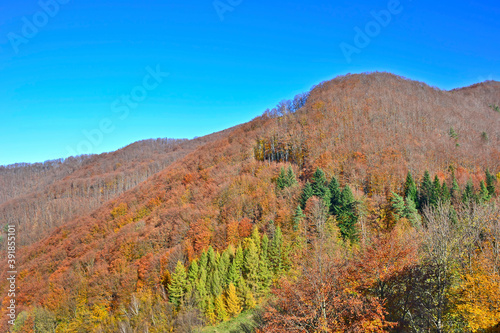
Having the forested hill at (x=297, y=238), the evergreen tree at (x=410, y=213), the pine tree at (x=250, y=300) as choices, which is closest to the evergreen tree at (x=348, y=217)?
the forested hill at (x=297, y=238)

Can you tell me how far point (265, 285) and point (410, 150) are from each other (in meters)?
58.5

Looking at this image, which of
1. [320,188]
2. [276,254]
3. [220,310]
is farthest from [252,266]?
[320,188]

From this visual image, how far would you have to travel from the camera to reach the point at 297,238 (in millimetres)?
42156

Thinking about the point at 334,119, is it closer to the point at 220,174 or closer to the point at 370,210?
the point at 220,174

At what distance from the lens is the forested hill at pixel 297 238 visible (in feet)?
56.5

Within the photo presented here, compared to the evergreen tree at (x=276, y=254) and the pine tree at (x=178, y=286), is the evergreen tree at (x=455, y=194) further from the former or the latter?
the pine tree at (x=178, y=286)

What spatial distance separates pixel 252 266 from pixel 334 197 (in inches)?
900

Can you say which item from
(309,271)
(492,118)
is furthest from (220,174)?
(492,118)

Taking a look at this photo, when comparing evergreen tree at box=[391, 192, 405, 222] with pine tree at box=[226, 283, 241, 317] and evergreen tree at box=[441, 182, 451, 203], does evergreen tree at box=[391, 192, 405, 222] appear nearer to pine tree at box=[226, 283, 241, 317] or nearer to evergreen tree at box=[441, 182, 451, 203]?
evergreen tree at box=[441, 182, 451, 203]

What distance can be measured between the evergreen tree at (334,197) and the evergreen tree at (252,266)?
18.4 m

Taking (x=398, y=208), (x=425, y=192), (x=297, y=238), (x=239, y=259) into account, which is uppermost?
(x=425, y=192)

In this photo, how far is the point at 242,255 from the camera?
1704 inches

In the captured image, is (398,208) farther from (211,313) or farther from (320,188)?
(211,313)

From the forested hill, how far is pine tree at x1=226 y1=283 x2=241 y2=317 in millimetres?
171
